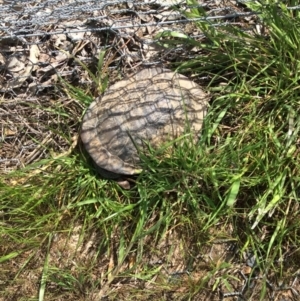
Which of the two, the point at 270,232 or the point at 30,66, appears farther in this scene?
the point at 30,66

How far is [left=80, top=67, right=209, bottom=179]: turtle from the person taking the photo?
68.5 inches

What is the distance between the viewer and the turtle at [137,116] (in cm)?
174

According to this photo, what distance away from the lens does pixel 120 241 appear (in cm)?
181

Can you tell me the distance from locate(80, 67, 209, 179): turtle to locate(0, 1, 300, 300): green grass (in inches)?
1.9

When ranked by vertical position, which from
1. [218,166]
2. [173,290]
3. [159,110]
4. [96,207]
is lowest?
[173,290]

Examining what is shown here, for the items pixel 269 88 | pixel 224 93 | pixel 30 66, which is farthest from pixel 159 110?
pixel 30 66

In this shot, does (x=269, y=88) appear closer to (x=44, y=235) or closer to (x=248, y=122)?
(x=248, y=122)

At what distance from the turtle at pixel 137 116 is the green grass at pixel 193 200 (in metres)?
0.05

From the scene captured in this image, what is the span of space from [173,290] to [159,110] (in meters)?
0.57

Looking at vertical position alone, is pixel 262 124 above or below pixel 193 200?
above

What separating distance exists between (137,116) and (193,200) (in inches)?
12.1

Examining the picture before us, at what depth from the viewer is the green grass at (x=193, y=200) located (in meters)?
1.72

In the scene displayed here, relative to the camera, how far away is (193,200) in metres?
1.74

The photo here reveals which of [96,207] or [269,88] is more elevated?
[269,88]
